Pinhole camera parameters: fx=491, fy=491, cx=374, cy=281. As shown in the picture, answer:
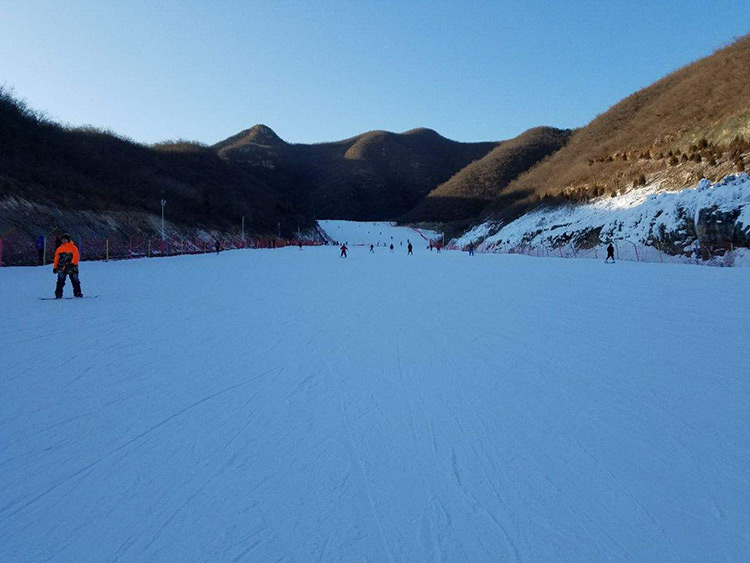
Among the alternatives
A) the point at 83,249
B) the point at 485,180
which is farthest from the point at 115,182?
the point at 485,180

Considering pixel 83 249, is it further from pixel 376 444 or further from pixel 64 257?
pixel 376 444

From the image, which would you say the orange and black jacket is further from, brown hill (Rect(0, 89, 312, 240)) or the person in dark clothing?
brown hill (Rect(0, 89, 312, 240))

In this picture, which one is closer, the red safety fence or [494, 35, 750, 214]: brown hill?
the red safety fence

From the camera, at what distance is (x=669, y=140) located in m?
45.6

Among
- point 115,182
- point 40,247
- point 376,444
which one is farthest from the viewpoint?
point 115,182

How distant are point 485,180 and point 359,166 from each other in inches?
2226

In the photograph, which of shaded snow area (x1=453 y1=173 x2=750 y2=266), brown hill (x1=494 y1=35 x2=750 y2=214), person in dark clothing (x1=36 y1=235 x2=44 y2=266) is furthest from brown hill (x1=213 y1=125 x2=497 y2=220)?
person in dark clothing (x1=36 y1=235 x2=44 y2=266)

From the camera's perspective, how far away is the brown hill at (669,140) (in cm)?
3406

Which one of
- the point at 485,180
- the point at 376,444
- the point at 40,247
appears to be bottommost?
the point at 376,444

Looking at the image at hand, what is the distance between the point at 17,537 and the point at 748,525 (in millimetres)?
4070

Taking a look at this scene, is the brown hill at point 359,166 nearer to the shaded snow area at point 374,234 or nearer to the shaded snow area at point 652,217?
the shaded snow area at point 374,234

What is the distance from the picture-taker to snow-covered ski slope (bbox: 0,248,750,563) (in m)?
2.69

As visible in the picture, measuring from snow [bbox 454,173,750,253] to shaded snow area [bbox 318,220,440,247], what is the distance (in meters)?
42.5

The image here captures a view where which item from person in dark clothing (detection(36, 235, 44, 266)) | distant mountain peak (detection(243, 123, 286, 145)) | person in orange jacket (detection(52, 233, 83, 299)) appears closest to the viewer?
person in orange jacket (detection(52, 233, 83, 299))
